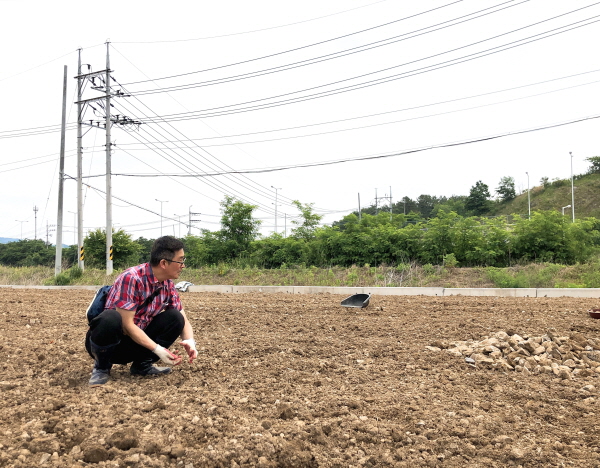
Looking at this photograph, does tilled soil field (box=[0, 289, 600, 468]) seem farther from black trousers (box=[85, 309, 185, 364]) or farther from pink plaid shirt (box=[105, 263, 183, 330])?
pink plaid shirt (box=[105, 263, 183, 330])

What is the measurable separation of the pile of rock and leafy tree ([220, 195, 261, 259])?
1781 cm

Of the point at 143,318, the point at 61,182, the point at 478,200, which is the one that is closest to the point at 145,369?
the point at 143,318

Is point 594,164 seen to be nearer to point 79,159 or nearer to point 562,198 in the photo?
point 562,198

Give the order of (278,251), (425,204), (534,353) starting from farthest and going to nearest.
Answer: (425,204)
(278,251)
(534,353)

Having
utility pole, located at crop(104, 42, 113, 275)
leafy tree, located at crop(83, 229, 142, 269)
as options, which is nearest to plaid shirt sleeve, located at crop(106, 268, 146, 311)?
utility pole, located at crop(104, 42, 113, 275)

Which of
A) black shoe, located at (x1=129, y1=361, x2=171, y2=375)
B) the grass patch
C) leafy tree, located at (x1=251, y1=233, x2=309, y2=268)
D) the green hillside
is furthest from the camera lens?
the green hillside

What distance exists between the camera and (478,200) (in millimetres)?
48281

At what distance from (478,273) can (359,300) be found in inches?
256

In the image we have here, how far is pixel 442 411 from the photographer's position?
2900 mm

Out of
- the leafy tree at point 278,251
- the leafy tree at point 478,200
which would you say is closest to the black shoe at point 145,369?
the leafy tree at point 278,251

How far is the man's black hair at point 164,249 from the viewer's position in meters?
3.27

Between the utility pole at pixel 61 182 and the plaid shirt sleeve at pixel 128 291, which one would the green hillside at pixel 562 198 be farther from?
the plaid shirt sleeve at pixel 128 291

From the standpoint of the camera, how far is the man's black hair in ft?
10.7

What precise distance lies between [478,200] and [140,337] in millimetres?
49111
